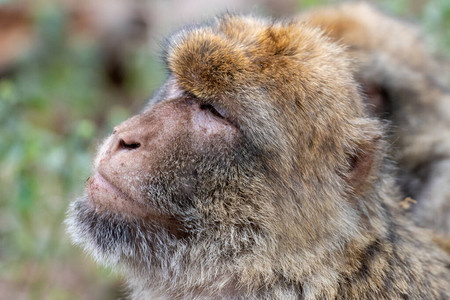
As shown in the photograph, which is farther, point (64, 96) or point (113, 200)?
point (64, 96)

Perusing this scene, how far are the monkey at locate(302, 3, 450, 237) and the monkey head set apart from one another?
1.76m

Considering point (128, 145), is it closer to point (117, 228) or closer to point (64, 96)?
point (117, 228)

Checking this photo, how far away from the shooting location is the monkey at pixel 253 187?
2.38 meters

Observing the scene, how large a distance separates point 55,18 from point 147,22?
1.54 metres

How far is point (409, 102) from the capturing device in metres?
4.42

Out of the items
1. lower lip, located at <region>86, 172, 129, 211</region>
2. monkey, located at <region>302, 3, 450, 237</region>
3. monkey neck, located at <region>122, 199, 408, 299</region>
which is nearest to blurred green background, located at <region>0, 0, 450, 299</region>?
monkey, located at <region>302, 3, 450, 237</region>

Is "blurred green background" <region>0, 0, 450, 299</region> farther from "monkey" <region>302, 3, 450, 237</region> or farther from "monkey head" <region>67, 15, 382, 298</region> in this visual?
"monkey head" <region>67, 15, 382, 298</region>

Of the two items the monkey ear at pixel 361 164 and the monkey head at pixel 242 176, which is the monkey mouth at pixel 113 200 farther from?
the monkey ear at pixel 361 164

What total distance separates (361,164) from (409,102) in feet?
7.00

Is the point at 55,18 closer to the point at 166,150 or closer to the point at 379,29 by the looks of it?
the point at 379,29

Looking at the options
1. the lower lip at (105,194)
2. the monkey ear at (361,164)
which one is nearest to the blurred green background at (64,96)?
the lower lip at (105,194)

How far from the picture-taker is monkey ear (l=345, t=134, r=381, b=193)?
8.07 feet

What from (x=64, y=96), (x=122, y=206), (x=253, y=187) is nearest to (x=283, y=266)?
(x=253, y=187)

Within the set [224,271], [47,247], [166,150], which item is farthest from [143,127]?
[47,247]
